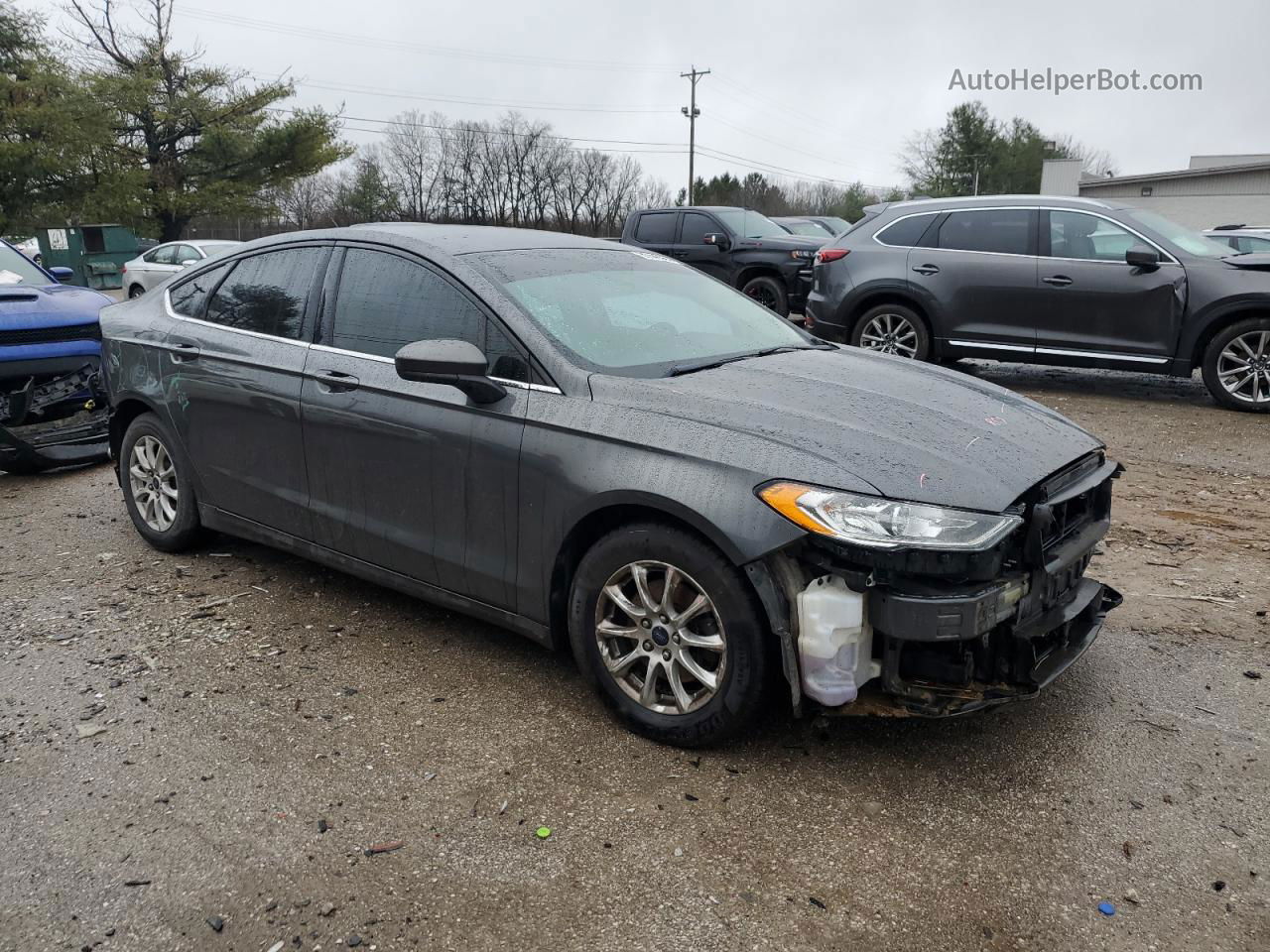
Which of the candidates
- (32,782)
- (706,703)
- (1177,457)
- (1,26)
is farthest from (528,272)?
(1,26)

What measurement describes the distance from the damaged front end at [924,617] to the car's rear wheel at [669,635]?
5.3 inches

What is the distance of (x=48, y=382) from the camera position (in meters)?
6.66

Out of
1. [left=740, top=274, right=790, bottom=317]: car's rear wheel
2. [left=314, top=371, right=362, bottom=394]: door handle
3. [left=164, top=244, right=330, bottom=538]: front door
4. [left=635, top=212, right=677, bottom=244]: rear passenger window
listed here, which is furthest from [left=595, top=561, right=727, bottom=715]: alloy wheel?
[left=635, top=212, right=677, bottom=244]: rear passenger window

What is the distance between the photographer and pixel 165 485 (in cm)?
495

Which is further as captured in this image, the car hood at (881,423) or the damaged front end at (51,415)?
the damaged front end at (51,415)

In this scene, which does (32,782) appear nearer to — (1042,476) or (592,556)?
(592,556)

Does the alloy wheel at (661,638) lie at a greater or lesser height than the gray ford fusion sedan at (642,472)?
lesser

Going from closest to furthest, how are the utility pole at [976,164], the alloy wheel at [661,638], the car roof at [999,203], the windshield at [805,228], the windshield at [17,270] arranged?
Answer: 1. the alloy wheel at [661,638]
2. the windshield at [17,270]
3. the car roof at [999,203]
4. the windshield at [805,228]
5. the utility pole at [976,164]

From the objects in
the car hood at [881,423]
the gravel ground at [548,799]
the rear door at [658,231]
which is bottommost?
the gravel ground at [548,799]

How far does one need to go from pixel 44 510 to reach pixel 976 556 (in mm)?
5584

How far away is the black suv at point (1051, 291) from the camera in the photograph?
8.18 meters

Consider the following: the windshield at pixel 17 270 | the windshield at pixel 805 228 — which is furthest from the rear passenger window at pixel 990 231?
the windshield at pixel 17 270

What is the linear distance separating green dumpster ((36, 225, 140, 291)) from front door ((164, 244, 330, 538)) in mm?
29191

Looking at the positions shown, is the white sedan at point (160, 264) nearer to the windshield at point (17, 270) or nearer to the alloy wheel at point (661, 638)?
the windshield at point (17, 270)
